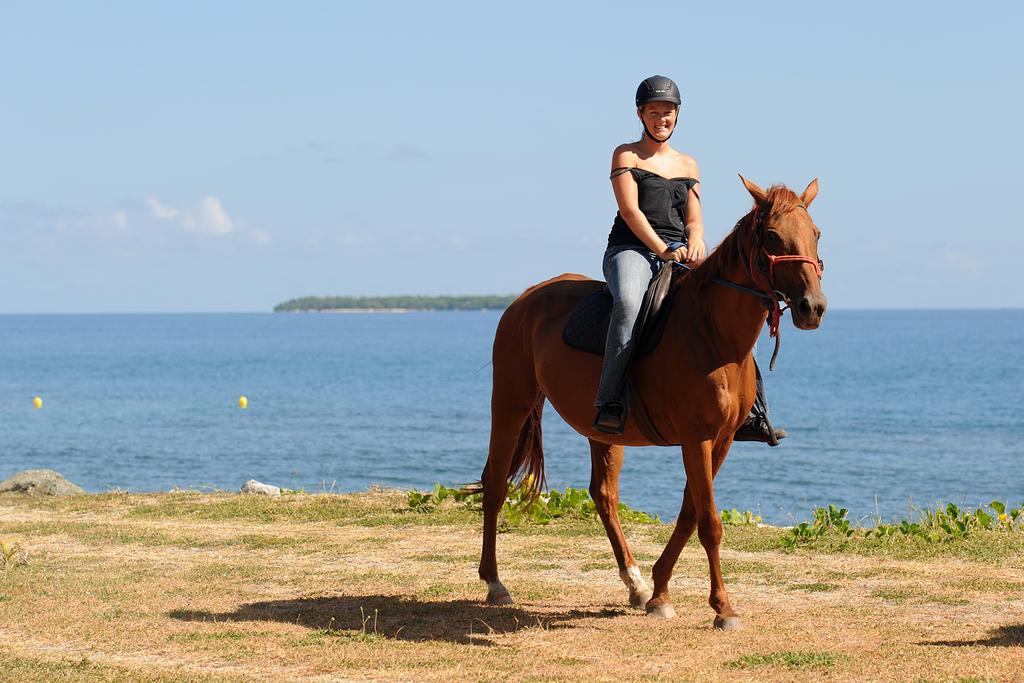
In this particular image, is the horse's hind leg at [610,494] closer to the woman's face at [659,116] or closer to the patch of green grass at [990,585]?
the woman's face at [659,116]

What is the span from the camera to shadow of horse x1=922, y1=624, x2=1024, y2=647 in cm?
773

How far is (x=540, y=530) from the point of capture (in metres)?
12.8

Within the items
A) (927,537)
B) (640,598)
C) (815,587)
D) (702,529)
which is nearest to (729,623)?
(702,529)

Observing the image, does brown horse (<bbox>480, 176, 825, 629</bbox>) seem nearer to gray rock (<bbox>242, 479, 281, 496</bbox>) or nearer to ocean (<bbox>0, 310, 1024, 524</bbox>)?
ocean (<bbox>0, 310, 1024, 524</bbox>)

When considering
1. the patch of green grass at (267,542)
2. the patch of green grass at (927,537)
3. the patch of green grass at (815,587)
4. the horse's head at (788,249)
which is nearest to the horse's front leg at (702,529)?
the horse's head at (788,249)

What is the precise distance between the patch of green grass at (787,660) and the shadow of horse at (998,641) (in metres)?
0.94

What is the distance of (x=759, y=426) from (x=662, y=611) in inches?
61.6

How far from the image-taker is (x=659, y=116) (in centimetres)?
855

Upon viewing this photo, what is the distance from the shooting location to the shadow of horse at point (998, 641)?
773 centimetres

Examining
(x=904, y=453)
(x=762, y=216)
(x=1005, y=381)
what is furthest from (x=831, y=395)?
(x=762, y=216)

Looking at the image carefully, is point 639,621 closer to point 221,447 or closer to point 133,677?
point 133,677

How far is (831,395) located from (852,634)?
62500 millimetres

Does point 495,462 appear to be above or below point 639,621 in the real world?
above

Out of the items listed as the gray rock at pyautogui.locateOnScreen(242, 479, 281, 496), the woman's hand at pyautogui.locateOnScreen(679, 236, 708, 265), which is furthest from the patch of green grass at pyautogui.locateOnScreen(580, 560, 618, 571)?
the gray rock at pyautogui.locateOnScreen(242, 479, 281, 496)
